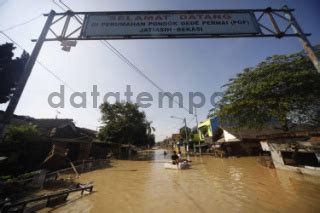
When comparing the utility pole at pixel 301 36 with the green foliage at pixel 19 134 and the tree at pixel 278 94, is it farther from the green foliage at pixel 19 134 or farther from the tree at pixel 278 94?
the green foliage at pixel 19 134

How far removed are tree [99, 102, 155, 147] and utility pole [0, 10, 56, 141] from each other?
27869mm

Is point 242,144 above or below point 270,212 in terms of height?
above

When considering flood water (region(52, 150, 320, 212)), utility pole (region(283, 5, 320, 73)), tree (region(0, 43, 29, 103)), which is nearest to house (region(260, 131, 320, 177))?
flood water (region(52, 150, 320, 212))

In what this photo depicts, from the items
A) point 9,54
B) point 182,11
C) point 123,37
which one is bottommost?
point 123,37

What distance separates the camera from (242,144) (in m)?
29.2

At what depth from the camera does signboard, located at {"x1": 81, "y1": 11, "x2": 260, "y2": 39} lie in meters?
6.72

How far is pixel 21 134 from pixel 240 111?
64.0 ft

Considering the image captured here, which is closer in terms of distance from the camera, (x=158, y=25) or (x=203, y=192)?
(x=158, y=25)

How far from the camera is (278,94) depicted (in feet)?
51.8

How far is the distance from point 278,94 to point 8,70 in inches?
788

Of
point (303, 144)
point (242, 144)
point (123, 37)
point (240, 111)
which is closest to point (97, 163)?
point (240, 111)

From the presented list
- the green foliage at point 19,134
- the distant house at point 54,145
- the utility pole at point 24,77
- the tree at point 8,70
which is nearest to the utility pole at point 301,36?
the utility pole at point 24,77

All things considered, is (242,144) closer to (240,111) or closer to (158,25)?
(240,111)

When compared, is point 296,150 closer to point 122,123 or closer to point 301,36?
point 301,36
